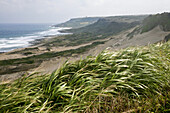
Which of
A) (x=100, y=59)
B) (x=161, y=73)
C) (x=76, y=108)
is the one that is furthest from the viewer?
(x=100, y=59)

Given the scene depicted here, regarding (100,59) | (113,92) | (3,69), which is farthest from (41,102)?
(3,69)

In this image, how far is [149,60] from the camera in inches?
127

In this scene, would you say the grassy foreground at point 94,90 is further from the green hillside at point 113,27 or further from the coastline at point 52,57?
the green hillside at point 113,27

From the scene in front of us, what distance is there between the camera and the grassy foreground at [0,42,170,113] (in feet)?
6.56

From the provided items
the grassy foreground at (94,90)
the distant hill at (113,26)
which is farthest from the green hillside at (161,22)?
the distant hill at (113,26)

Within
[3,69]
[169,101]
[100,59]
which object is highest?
[100,59]

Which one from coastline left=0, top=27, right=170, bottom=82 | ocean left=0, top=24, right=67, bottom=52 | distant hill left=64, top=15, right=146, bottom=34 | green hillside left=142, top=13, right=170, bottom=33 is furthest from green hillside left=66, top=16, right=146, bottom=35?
coastline left=0, top=27, right=170, bottom=82

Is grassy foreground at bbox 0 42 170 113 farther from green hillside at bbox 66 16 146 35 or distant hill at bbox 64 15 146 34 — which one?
distant hill at bbox 64 15 146 34

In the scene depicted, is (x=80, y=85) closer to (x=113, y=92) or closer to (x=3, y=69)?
(x=113, y=92)

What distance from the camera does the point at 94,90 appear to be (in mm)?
2264

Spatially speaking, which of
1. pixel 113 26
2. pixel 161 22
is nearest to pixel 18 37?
pixel 113 26

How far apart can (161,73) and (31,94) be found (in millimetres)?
2371

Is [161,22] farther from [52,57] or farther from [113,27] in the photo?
[113,27]

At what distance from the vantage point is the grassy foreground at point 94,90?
2.00 metres
